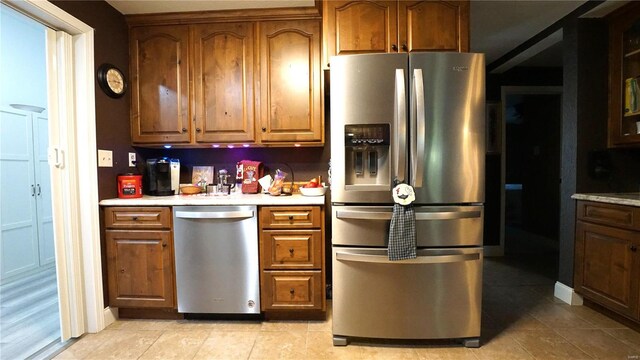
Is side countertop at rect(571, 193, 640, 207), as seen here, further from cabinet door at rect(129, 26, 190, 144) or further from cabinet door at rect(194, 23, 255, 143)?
cabinet door at rect(129, 26, 190, 144)

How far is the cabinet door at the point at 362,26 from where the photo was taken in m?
1.83

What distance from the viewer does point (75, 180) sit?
1.84 m

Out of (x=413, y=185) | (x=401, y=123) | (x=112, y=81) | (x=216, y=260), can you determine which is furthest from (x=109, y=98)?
(x=413, y=185)

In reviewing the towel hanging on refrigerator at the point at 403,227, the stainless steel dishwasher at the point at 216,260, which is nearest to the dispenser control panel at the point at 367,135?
the towel hanging on refrigerator at the point at 403,227

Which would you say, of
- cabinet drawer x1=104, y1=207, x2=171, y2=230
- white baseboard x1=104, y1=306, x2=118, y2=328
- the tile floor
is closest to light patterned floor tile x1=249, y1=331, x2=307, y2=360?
the tile floor

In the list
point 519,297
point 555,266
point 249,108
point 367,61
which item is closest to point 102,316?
point 249,108

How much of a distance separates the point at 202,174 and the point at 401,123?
1.77 metres

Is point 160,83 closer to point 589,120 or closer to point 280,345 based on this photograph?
point 280,345

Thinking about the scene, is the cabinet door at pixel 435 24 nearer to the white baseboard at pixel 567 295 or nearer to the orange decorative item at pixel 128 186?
the white baseboard at pixel 567 295

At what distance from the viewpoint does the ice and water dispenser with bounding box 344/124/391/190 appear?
64.2 inches

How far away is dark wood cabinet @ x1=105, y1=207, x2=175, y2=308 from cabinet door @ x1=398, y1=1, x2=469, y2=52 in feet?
6.59

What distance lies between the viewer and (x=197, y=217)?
1.88m

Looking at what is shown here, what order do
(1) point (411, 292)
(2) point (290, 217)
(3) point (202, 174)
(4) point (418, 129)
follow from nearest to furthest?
1. (4) point (418, 129)
2. (1) point (411, 292)
3. (2) point (290, 217)
4. (3) point (202, 174)

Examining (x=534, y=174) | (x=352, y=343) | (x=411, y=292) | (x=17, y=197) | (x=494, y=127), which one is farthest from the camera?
(x=534, y=174)
